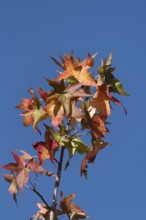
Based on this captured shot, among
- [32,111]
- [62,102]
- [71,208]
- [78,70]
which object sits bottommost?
[71,208]

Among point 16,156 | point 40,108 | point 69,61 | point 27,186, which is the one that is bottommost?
point 27,186

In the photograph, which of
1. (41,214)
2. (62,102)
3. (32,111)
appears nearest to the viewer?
(62,102)

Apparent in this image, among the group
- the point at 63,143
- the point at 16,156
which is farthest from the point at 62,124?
the point at 16,156

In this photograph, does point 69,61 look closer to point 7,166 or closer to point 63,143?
point 63,143

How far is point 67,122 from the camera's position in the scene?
3.23m

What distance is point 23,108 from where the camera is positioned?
3.51m

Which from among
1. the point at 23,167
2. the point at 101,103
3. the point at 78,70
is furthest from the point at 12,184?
the point at 78,70

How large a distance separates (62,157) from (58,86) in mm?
482

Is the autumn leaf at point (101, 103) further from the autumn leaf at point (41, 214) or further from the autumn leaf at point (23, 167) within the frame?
the autumn leaf at point (41, 214)

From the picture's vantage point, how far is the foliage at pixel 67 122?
2.97m

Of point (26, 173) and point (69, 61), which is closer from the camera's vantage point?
point (26, 173)

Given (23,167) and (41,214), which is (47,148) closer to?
(23,167)

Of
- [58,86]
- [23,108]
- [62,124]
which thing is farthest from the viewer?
[23,108]

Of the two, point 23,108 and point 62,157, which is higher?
point 23,108
